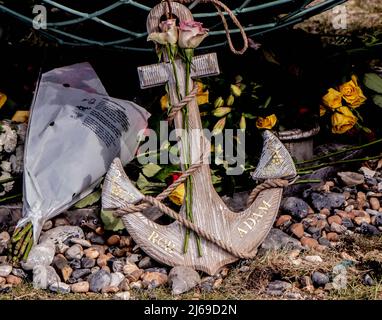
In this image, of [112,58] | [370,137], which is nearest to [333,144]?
[370,137]

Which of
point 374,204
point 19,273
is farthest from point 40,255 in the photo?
point 374,204

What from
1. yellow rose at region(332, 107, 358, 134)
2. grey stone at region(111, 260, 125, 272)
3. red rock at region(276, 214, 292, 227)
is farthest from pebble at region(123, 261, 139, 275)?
yellow rose at region(332, 107, 358, 134)

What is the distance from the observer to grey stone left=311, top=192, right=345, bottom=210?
2.50 meters

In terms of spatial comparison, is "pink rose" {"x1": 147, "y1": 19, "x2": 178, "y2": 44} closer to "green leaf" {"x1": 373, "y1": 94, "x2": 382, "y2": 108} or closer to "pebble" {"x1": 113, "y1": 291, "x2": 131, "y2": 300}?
"pebble" {"x1": 113, "y1": 291, "x2": 131, "y2": 300}

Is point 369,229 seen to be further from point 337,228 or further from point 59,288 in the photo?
point 59,288

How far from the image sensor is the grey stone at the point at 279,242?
2258mm

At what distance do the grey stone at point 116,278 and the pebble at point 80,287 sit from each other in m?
0.07

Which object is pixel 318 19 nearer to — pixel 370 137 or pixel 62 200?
pixel 370 137

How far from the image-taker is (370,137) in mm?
2846

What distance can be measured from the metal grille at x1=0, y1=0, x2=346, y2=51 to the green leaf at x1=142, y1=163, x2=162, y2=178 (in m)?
0.39

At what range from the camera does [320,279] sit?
2072 millimetres

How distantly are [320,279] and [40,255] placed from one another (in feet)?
2.64

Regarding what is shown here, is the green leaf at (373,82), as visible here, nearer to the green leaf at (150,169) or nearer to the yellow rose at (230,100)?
the yellow rose at (230,100)

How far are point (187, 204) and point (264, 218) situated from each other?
0.74 ft
